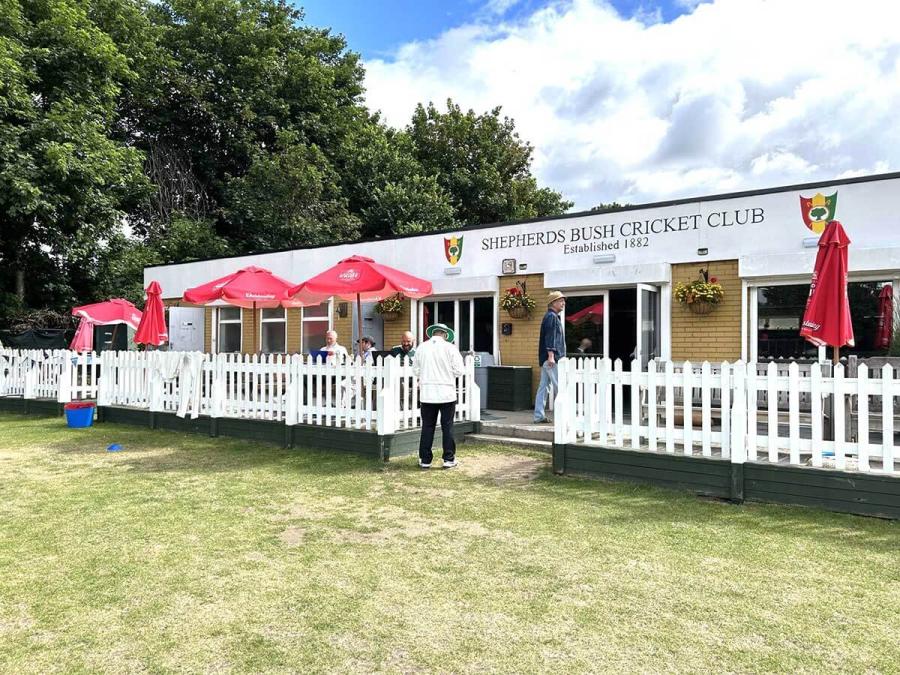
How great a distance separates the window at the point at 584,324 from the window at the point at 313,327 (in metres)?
5.88

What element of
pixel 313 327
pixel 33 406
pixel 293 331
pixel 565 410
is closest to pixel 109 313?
pixel 33 406

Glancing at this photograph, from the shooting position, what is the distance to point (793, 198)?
29.7ft

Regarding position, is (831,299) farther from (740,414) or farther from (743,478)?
(743,478)

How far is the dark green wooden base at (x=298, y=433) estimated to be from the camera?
695 centimetres

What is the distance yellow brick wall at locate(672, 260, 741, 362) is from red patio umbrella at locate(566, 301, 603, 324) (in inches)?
49.1

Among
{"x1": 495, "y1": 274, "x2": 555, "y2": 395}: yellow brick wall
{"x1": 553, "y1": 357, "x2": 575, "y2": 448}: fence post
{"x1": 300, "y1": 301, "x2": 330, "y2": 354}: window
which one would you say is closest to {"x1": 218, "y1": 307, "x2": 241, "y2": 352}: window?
{"x1": 300, "y1": 301, "x2": 330, "y2": 354}: window

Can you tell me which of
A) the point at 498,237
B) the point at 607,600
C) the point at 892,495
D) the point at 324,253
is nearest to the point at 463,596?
the point at 607,600

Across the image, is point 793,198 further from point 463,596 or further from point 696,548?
point 463,596

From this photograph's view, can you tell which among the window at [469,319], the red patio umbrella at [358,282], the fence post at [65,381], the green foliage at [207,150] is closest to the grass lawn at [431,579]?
the red patio umbrella at [358,282]

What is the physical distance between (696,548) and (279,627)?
2626mm

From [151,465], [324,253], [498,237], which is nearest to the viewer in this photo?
[151,465]

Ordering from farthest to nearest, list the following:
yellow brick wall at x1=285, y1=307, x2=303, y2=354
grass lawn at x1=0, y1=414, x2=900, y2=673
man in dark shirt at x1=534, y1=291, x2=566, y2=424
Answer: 1. yellow brick wall at x1=285, y1=307, x2=303, y2=354
2. man in dark shirt at x1=534, y1=291, x2=566, y2=424
3. grass lawn at x1=0, y1=414, x2=900, y2=673

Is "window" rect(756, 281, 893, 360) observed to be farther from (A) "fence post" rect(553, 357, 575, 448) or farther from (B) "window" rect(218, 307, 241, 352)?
(B) "window" rect(218, 307, 241, 352)

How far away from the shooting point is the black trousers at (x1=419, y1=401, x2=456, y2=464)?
657cm
